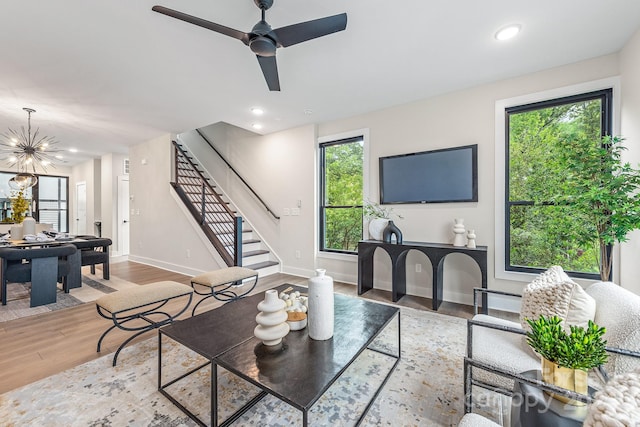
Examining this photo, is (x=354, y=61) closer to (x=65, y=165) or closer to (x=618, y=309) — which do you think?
(x=618, y=309)

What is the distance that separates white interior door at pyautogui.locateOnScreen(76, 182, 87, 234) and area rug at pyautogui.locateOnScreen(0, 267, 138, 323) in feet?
15.8

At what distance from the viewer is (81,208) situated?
8.52 meters

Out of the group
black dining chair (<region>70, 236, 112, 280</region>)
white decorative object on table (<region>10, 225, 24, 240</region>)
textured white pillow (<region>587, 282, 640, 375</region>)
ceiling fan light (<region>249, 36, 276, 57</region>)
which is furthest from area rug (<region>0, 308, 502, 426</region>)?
white decorative object on table (<region>10, 225, 24, 240</region>)

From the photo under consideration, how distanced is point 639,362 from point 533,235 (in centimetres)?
211

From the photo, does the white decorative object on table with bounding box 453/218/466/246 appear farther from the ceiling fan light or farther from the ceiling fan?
the ceiling fan light

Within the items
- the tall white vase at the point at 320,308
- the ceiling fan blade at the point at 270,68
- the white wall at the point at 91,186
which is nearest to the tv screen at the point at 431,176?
the ceiling fan blade at the point at 270,68

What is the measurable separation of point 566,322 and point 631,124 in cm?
228

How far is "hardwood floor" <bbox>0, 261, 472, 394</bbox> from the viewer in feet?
6.64

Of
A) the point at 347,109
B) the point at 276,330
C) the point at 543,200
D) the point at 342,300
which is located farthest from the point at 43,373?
the point at 543,200

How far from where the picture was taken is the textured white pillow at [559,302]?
1325 millimetres

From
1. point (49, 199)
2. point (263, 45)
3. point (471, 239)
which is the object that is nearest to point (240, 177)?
point (263, 45)

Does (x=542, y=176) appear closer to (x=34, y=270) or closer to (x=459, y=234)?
(x=459, y=234)

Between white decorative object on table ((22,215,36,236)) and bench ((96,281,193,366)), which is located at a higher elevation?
white decorative object on table ((22,215,36,236))

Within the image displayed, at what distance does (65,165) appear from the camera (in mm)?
8531
